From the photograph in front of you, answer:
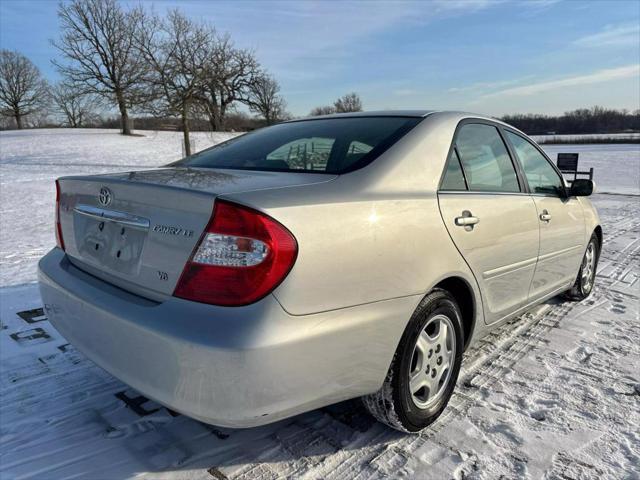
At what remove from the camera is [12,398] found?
8.25 feet

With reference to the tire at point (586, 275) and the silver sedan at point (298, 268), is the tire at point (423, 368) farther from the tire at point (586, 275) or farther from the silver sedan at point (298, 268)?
the tire at point (586, 275)

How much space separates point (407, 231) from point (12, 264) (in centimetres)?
495

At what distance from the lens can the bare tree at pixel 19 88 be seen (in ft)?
175

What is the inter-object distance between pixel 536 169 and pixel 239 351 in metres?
2.81

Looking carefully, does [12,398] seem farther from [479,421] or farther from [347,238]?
[479,421]

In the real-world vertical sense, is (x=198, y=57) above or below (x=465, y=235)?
above

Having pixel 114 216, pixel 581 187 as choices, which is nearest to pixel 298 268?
pixel 114 216

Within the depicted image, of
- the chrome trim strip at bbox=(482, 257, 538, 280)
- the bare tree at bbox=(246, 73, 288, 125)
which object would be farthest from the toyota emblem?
the bare tree at bbox=(246, 73, 288, 125)

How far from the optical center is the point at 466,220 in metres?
2.36

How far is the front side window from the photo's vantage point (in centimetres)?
327

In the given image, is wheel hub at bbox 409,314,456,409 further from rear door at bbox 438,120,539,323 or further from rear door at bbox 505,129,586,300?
rear door at bbox 505,129,586,300

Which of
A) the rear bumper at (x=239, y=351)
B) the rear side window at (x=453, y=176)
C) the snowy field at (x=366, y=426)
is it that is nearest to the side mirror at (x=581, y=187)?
the snowy field at (x=366, y=426)

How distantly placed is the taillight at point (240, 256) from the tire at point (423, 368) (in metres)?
0.78

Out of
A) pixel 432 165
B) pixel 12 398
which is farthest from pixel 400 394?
pixel 12 398
